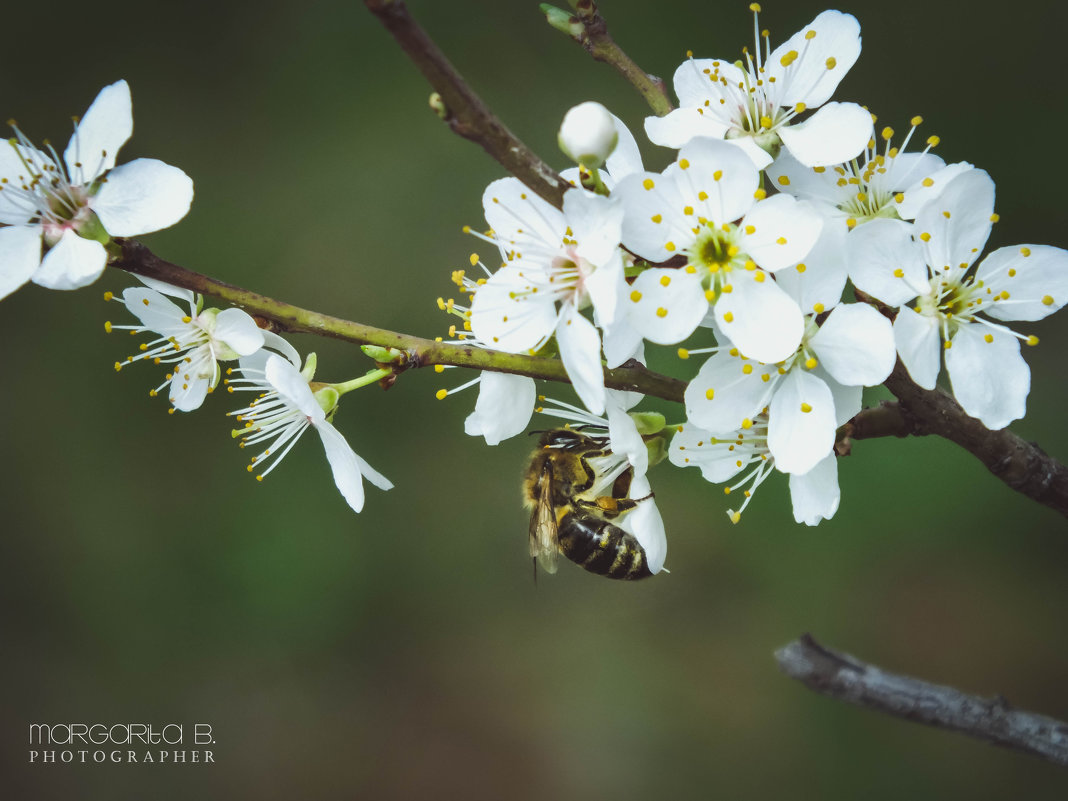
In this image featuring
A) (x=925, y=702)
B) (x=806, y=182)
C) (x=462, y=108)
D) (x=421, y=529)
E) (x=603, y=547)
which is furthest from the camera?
(x=421, y=529)

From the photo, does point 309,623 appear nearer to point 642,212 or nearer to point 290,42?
point 290,42

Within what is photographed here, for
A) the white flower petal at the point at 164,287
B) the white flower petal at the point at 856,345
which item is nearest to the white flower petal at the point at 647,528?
the white flower petal at the point at 856,345

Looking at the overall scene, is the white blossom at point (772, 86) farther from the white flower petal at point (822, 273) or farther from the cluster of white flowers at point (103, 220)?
the cluster of white flowers at point (103, 220)

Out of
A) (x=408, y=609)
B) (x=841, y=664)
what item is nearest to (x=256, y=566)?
(x=408, y=609)

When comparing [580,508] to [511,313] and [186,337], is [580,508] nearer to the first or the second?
[511,313]

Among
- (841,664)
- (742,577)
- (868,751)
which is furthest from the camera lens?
(742,577)

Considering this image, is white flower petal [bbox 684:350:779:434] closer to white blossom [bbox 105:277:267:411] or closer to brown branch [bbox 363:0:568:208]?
brown branch [bbox 363:0:568:208]

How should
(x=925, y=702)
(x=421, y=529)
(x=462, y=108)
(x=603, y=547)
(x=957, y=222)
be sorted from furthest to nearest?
(x=421, y=529)
(x=603, y=547)
(x=925, y=702)
(x=957, y=222)
(x=462, y=108)

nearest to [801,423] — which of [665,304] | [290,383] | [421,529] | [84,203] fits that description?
[665,304]
